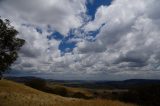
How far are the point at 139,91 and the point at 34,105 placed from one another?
176 ft

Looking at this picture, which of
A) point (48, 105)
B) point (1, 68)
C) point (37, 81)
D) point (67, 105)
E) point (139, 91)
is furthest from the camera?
point (37, 81)

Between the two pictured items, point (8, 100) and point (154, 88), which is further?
point (154, 88)

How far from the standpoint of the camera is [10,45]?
127 feet

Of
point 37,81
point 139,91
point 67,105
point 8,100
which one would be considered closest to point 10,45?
point 8,100

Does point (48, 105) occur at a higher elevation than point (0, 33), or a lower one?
lower

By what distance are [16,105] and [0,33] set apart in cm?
2087

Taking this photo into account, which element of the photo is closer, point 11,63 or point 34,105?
point 34,105

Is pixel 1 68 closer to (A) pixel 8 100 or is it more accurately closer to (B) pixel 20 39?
(B) pixel 20 39

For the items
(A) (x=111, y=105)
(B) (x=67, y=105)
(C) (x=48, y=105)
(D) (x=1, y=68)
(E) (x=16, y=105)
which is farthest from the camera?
(D) (x=1, y=68)

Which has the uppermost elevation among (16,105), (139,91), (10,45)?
(10,45)

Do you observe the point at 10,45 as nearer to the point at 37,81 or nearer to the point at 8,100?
the point at 8,100

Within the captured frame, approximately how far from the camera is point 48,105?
18.0 m

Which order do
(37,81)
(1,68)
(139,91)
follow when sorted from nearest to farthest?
(1,68)
(139,91)
(37,81)

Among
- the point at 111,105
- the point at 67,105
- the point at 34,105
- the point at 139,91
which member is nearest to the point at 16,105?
the point at 34,105
